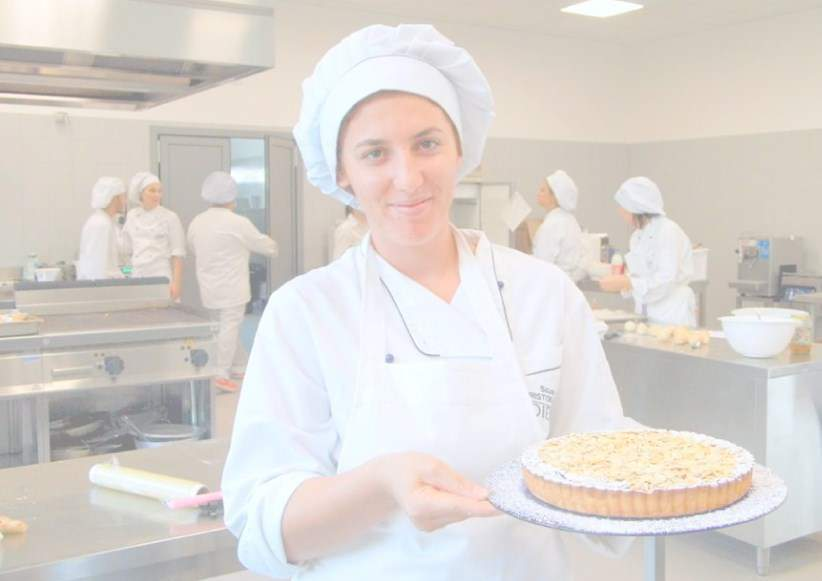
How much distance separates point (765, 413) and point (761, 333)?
29 cm

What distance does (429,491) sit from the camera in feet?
2.92

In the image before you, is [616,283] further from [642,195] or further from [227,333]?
[227,333]

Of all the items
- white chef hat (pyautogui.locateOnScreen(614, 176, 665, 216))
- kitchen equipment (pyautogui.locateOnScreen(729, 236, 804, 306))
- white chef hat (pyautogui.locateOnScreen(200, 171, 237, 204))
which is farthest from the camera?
kitchen equipment (pyautogui.locateOnScreen(729, 236, 804, 306))

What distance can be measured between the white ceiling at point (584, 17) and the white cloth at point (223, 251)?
6.42 feet

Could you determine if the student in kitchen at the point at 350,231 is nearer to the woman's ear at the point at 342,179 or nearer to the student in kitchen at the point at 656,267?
the student in kitchen at the point at 656,267

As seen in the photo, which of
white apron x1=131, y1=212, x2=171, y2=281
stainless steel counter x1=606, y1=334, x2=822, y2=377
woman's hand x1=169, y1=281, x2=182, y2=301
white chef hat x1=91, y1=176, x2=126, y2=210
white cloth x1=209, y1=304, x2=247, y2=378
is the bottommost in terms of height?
white cloth x1=209, y1=304, x2=247, y2=378

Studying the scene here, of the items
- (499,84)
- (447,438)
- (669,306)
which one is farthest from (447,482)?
(499,84)

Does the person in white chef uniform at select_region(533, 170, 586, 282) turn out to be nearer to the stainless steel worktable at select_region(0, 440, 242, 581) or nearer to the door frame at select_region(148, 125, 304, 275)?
the door frame at select_region(148, 125, 304, 275)

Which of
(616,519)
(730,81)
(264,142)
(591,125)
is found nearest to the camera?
(616,519)

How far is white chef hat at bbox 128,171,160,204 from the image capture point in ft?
19.9

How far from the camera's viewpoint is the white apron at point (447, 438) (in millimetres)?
1076

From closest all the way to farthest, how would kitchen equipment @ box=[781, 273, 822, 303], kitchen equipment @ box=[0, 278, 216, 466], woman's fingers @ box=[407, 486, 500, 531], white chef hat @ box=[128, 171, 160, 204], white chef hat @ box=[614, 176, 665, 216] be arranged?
woman's fingers @ box=[407, 486, 500, 531] → kitchen equipment @ box=[0, 278, 216, 466] → white chef hat @ box=[614, 176, 665, 216] → white chef hat @ box=[128, 171, 160, 204] → kitchen equipment @ box=[781, 273, 822, 303]

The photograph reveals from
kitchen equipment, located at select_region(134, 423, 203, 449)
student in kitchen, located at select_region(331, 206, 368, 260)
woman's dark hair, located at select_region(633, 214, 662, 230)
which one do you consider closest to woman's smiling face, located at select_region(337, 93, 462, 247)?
kitchen equipment, located at select_region(134, 423, 203, 449)

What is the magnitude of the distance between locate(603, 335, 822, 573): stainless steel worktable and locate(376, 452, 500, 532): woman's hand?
2.57 metres
